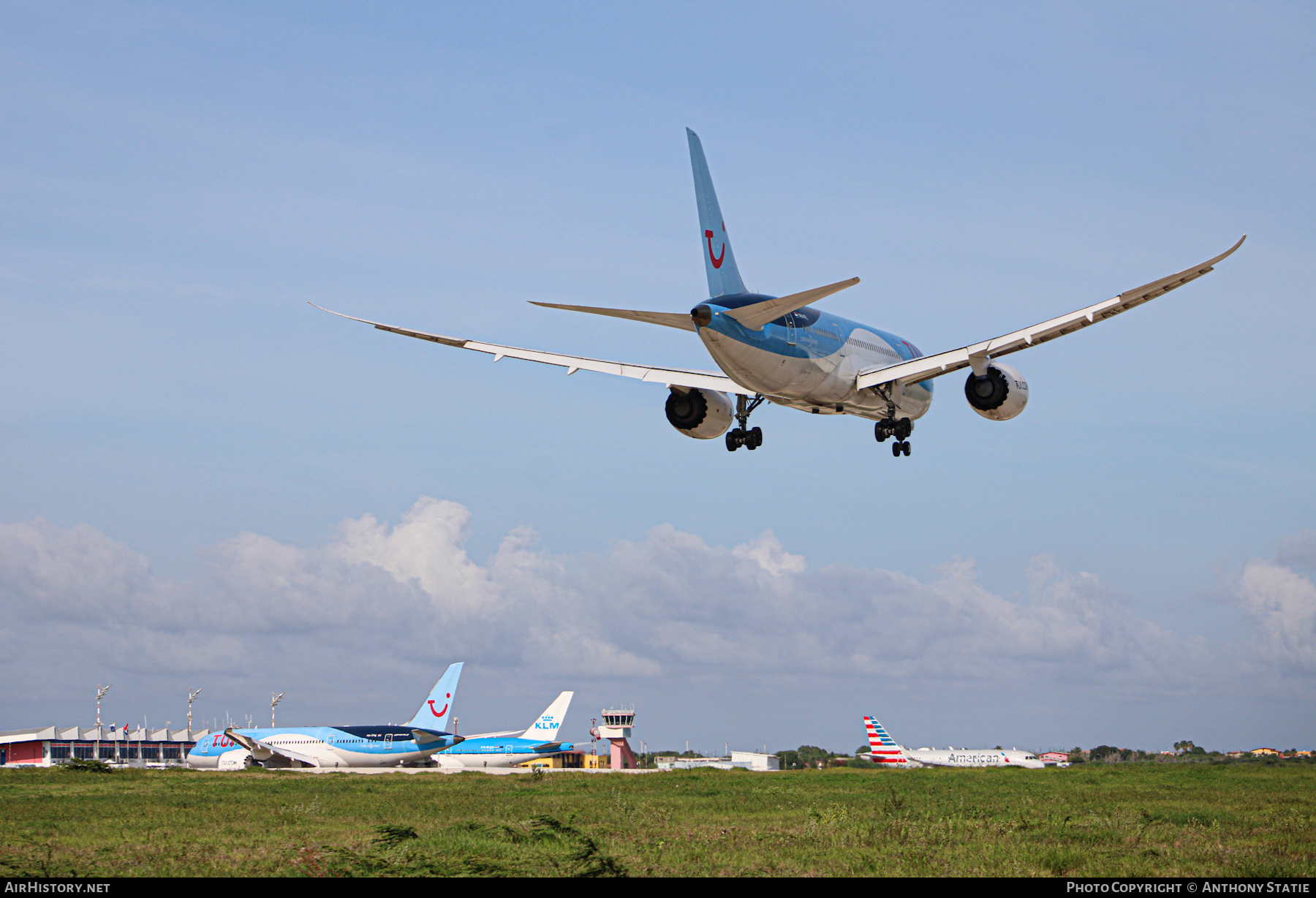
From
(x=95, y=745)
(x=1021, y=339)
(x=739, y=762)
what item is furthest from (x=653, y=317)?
(x=95, y=745)

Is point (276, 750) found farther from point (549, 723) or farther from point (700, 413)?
point (700, 413)

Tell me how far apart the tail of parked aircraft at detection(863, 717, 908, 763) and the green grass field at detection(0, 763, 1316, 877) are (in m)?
42.9

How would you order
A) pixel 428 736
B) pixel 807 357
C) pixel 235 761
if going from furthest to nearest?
1. pixel 428 736
2. pixel 235 761
3. pixel 807 357

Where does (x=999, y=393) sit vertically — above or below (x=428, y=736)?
above

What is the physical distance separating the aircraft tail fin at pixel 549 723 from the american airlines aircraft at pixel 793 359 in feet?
215

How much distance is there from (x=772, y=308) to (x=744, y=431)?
6.45m

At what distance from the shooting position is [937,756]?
9756 centimetres

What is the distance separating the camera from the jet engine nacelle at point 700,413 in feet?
104

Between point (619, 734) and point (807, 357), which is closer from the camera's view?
point (807, 357)

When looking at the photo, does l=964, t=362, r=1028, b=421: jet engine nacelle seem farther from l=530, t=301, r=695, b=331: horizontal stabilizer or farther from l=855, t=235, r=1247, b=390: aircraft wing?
l=530, t=301, r=695, b=331: horizontal stabilizer

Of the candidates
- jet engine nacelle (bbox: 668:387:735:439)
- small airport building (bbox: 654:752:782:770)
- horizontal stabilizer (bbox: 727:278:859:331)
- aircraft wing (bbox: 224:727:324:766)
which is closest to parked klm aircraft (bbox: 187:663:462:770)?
aircraft wing (bbox: 224:727:324:766)

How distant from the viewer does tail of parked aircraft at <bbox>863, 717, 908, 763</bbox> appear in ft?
302

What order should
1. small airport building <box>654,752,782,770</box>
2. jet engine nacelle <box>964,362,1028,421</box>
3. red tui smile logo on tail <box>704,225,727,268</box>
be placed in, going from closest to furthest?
red tui smile logo on tail <box>704,225,727,268</box>, jet engine nacelle <box>964,362,1028,421</box>, small airport building <box>654,752,782,770</box>
